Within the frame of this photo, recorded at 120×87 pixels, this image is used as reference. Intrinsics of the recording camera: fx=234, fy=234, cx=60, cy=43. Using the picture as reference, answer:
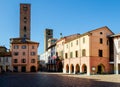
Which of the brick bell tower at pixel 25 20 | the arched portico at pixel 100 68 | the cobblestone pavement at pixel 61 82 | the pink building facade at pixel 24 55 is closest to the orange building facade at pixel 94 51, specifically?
the arched portico at pixel 100 68

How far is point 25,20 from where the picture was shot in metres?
97.4

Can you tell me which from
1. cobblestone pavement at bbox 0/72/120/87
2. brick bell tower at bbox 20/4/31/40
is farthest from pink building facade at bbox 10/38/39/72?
cobblestone pavement at bbox 0/72/120/87

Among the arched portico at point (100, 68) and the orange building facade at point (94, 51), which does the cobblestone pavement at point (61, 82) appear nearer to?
the orange building facade at point (94, 51)

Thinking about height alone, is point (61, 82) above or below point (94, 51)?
below

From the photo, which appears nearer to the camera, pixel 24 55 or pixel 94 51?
pixel 94 51

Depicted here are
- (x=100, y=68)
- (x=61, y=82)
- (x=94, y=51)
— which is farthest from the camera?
(x=100, y=68)

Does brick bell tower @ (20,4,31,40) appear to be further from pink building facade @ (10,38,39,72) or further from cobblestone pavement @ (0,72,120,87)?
cobblestone pavement @ (0,72,120,87)

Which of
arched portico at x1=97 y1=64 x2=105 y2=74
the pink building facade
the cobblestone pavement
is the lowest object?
the cobblestone pavement

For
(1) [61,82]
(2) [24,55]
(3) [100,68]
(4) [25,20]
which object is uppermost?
(4) [25,20]

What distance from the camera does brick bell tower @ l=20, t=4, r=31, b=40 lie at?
96.0 metres

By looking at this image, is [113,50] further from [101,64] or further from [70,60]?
[70,60]

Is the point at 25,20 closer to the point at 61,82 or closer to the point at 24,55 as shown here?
the point at 24,55

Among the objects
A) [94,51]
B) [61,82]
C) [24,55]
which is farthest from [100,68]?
[24,55]

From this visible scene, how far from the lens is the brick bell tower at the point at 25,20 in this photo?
96.0 meters
